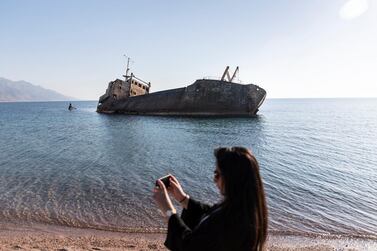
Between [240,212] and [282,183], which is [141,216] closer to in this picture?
[282,183]

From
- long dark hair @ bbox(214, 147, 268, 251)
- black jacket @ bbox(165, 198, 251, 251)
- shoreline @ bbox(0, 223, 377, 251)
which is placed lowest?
shoreline @ bbox(0, 223, 377, 251)

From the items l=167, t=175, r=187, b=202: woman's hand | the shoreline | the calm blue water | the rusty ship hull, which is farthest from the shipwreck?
l=167, t=175, r=187, b=202: woman's hand

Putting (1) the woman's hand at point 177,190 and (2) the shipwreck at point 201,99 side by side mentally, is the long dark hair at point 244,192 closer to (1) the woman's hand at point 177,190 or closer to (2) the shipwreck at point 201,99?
(1) the woman's hand at point 177,190

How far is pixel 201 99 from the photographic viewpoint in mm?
44688

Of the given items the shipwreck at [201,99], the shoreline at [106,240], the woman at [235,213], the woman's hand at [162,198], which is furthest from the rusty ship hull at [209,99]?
the woman at [235,213]

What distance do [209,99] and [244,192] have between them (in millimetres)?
42772

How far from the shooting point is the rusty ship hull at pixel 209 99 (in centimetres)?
4341

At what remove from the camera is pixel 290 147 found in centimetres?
2408

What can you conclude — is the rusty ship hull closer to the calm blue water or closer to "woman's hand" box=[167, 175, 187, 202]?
the calm blue water

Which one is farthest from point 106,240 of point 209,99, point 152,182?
point 209,99

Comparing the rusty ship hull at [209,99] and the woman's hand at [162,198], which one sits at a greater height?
the rusty ship hull at [209,99]

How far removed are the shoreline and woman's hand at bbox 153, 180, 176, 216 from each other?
517cm

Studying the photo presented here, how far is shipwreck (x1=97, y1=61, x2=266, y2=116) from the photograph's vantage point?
1711 inches

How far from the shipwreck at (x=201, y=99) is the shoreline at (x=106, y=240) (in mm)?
35768
